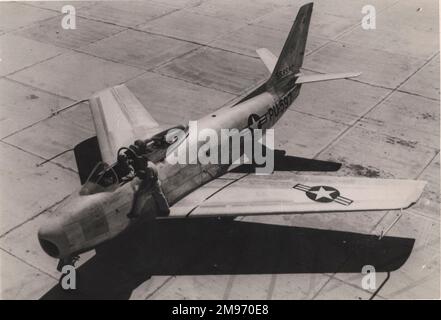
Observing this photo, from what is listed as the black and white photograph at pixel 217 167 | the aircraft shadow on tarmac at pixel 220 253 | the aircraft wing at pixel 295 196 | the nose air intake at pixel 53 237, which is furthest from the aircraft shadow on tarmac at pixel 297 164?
the nose air intake at pixel 53 237

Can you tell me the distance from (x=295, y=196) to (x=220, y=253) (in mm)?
2639

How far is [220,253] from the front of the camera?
45.4 feet

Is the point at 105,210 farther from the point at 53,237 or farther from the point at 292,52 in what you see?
the point at 292,52

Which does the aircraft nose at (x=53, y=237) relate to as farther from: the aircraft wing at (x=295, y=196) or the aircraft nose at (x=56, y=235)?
the aircraft wing at (x=295, y=196)

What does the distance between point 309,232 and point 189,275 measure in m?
3.87

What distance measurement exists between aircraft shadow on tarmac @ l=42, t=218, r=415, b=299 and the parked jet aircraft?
1126 millimetres

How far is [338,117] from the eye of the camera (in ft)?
67.1

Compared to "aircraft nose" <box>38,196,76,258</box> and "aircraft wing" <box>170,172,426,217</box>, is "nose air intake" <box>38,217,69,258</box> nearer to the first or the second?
"aircraft nose" <box>38,196,76,258</box>

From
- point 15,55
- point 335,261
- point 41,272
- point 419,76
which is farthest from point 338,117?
point 15,55

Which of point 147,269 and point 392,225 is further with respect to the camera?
point 392,225

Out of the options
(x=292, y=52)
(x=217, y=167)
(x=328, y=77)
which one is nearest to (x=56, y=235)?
(x=217, y=167)

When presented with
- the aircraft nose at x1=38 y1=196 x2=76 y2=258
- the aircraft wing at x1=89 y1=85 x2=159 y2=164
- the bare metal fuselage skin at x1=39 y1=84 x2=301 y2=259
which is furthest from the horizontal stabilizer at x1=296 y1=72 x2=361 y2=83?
the aircraft nose at x1=38 y1=196 x2=76 y2=258
